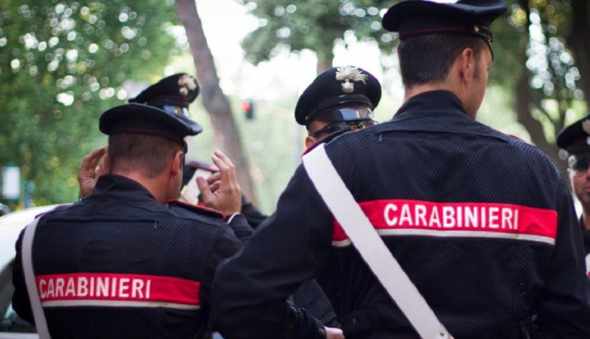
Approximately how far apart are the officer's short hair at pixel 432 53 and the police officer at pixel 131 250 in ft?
3.02

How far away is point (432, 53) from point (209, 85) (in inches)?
371

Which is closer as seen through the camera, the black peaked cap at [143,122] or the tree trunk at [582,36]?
the black peaked cap at [143,122]

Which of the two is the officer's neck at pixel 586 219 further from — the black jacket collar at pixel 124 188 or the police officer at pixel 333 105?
the black jacket collar at pixel 124 188

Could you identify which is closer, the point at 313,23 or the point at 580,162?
the point at 580,162

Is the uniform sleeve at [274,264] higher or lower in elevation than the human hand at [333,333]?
higher

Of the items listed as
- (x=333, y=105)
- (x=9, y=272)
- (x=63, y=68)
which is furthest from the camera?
(x=63, y=68)

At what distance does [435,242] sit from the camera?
2586 mm

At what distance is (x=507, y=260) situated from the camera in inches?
103

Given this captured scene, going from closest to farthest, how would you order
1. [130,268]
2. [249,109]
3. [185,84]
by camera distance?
[130,268]
[185,84]
[249,109]

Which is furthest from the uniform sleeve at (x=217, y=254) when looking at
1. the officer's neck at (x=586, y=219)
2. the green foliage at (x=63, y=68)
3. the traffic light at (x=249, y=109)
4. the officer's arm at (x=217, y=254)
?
the traffic light at (x=249, y=109)

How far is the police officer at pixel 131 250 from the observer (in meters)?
3.22

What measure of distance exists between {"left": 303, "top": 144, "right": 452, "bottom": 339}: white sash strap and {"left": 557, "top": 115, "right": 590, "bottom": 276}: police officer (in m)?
2.64

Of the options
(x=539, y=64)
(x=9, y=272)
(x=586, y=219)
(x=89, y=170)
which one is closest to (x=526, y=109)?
(x=539, y=64)

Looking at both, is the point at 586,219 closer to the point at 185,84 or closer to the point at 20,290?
the point at 185,84
